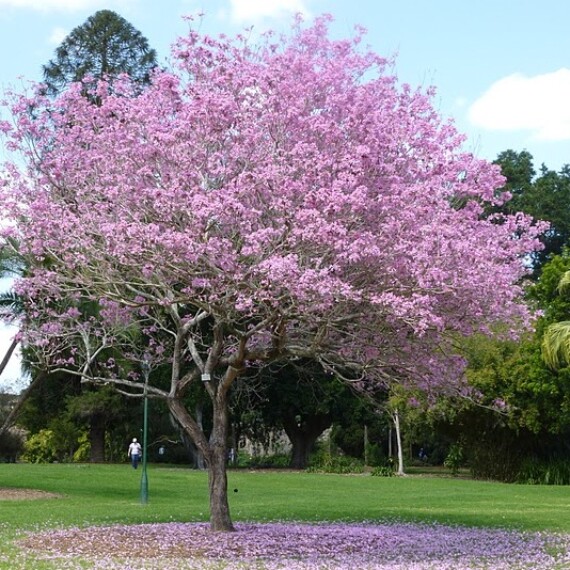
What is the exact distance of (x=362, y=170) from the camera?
14180 millimetres

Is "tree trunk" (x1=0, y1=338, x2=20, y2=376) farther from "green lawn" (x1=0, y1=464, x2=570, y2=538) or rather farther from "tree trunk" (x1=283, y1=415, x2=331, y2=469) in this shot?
"tree trunk" (x1=283, y1=415, x2=331, y2=469)

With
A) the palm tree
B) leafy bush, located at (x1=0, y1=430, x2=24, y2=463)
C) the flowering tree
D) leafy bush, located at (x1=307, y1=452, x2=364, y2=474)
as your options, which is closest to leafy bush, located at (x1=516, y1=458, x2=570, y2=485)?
leafy bush, located at (x1=307, y1=452, x2=364, y2=474)

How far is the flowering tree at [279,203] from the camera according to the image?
548 inches

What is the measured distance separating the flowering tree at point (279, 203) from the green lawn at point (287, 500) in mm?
6498

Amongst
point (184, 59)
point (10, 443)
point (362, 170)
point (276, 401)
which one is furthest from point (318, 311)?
point (10, 443)

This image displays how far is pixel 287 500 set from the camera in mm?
29812

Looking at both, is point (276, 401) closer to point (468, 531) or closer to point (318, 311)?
point (468, 531)

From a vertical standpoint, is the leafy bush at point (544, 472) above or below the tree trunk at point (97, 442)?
below

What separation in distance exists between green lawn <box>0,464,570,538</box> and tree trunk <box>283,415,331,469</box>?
9.09 metres

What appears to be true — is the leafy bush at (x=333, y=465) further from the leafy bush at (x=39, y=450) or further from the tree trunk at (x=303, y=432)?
the leafy bush at (x=39, y=450)

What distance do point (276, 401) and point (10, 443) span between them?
17.5 meters

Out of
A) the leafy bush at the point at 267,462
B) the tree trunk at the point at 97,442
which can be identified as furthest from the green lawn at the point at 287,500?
the tree trunk at the point at 97,442

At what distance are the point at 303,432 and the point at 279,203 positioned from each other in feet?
141

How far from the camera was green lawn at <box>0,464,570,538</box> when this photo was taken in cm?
2195
